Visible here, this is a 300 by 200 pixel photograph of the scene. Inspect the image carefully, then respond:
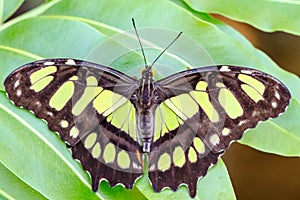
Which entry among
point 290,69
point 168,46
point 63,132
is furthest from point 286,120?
point 290,69

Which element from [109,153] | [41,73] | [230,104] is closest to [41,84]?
[41,73]

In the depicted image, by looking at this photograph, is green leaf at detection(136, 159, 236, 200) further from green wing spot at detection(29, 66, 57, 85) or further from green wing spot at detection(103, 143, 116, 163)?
green wing spot at detection(29, 66, 57, 85)

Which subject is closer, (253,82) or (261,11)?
(253,82)

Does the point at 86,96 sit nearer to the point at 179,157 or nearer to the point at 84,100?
the point at 84,100

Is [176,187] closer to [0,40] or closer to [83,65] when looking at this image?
[83,65]

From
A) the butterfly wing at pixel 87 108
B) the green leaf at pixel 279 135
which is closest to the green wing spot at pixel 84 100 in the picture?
the butterfly wing at pixel 87 108

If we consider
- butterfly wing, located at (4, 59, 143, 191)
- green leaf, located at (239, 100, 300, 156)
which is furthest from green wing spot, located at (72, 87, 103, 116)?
green leaf, located at (239, 100, 300, 156)
